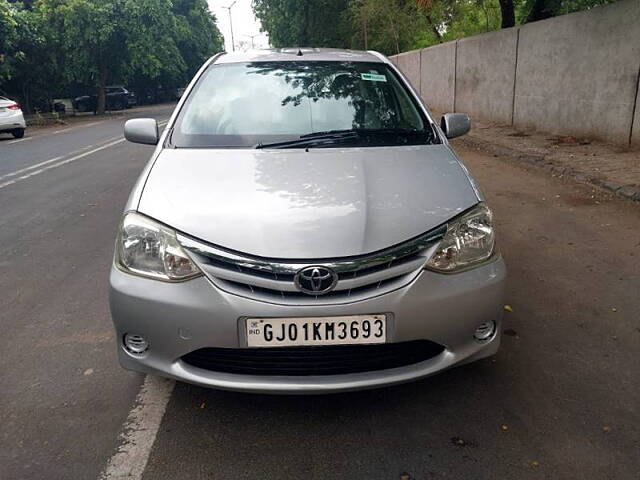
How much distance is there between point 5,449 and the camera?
2.43 m

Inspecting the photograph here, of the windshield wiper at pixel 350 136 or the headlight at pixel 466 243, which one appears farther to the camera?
the windshield wiper at pixel 350 136

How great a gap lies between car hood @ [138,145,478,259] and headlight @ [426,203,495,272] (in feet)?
0.20

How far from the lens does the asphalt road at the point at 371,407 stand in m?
2.30

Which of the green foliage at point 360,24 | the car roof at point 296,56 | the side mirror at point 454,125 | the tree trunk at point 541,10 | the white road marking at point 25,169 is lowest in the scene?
the white road marking at point 25,169

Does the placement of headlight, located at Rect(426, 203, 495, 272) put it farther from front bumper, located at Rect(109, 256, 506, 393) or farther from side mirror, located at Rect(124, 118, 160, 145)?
side mirror, located at Rect(124, 118, 160, 145)

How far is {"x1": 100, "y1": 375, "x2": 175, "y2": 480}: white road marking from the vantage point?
2279mm

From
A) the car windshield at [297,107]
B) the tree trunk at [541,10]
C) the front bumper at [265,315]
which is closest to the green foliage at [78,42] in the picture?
the tree trunk at [541,10]

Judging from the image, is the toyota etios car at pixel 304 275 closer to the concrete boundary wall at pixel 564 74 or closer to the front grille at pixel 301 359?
the front grille at pixel 301 359

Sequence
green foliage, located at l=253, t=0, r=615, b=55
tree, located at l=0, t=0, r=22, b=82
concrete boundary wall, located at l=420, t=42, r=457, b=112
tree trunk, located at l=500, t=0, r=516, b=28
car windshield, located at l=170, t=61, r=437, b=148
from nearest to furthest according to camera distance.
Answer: car windshield, located at l=170, t=61, r=437, b=148 → tree trunk, located at l=500, t=0, r=516, b=28 → concrete boundary wall, located at l=420, t=42, r=457, b=112 → tree, located at l=0, t=0, r=22, b=82 → green foliage, located at l=253, t=0, r=615, b=55

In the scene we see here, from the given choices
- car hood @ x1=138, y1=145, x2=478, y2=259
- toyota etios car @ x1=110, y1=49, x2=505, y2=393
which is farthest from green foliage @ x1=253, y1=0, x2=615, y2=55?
toyota etios car @ x1=110, y1=49, x2=505, y2=393

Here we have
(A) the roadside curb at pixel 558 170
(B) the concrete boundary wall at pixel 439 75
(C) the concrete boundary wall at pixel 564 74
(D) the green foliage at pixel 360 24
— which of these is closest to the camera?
(A) the roadside curb at pixel 558 170

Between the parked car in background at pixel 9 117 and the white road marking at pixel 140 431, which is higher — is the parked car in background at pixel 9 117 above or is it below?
above

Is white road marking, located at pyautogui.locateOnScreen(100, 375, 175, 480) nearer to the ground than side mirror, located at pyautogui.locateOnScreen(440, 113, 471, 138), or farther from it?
nearer to the ground

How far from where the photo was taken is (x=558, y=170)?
8219 millimetres
